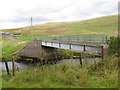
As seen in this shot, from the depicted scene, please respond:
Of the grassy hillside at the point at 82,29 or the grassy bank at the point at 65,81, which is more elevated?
the grassy hillside at the point at 82,29

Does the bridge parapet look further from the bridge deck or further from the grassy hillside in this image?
the grassy hillside

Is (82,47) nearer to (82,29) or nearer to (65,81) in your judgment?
(65,81)

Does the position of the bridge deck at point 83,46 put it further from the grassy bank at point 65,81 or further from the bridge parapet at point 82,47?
the grassy bank at point 65,81

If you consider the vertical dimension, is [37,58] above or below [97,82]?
below

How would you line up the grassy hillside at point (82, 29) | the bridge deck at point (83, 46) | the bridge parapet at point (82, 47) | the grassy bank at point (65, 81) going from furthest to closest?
the grassy hillside at point (82, 29) < the bridge deck at point (83, 46) < the bridge parapet at point (82, 47) < the grassy bank at point (65, 81)

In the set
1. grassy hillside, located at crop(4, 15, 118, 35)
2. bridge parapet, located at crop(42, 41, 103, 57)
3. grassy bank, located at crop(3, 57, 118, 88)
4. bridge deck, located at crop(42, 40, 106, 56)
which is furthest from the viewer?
grassy hillside, located at crop(4, 15, 118, 35)

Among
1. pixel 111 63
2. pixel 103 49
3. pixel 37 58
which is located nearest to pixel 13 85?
pixel 111 63

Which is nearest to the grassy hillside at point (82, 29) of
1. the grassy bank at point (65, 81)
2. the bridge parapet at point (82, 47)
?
the bridge parapet at point (82, 47)

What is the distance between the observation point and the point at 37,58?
29.9m

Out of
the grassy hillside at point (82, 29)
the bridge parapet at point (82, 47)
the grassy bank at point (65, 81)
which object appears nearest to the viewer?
the grassy bank at point (65, 81)

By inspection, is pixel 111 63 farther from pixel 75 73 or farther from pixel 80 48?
pixel 80 48

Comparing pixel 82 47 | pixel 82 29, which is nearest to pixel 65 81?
pixel 82 47

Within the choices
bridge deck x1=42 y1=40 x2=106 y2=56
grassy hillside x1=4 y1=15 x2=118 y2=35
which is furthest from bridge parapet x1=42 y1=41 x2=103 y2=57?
grassy hillside x1=4 y1=15 x2=118 y2=35

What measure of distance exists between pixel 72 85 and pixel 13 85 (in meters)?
2.72
